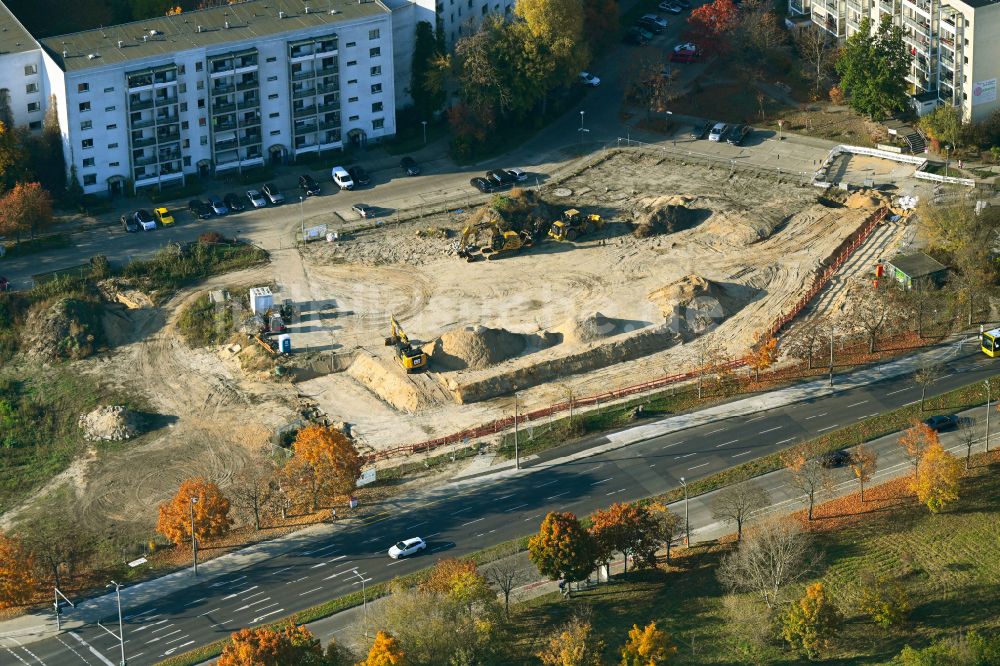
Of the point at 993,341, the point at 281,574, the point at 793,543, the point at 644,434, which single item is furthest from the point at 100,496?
the point at 993,341

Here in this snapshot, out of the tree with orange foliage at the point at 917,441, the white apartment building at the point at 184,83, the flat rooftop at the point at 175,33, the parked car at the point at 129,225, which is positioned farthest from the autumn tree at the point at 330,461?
the flat rooftop at the point at 175,33

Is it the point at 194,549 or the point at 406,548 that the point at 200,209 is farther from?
the point at 406,548

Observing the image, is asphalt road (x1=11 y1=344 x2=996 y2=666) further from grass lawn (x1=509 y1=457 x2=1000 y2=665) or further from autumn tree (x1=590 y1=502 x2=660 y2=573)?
grass lawn (x1=509 y1=457 x2=1000 y2=665)

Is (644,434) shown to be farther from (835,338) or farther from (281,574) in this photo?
(281,574)

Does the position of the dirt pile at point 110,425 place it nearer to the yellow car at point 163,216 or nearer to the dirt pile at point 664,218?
the yellow car at point 163,216

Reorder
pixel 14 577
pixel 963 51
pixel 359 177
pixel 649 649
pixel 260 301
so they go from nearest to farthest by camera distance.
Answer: pixel 649 649 < pixel 14 577 < pixel 260 301 < pixel 963 51 < pixel 359 177

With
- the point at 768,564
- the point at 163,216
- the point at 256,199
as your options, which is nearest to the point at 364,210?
the point at 256,199
